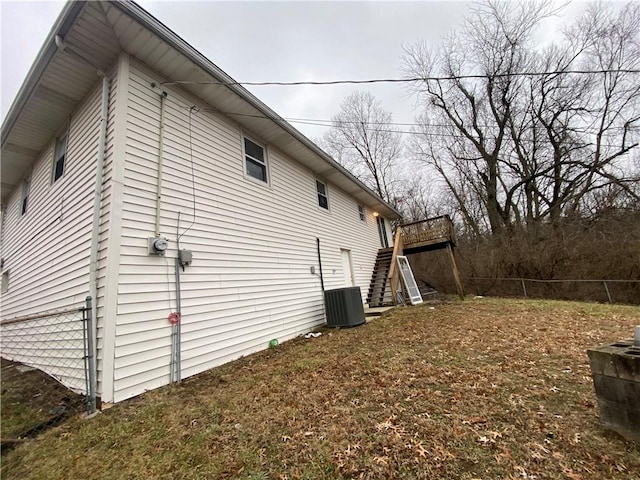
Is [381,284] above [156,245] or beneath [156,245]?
beneath

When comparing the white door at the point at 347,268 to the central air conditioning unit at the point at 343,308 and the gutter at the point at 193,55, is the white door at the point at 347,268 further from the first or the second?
the gutter at the point at 193,55

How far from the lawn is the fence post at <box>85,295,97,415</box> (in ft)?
0.61

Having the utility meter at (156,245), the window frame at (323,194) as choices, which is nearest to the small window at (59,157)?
the utility meter at (156,245)

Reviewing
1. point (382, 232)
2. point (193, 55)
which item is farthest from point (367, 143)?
point (193, 55)

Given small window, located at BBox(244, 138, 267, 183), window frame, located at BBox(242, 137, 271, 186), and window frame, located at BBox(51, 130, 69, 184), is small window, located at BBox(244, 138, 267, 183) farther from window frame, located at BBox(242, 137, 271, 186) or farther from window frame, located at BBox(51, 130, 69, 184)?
window frame, located at BBox(51, 130, 69, 184)

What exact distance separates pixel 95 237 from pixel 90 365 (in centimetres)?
163

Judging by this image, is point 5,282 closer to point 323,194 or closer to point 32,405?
point 32,405

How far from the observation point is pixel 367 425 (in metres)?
2.45

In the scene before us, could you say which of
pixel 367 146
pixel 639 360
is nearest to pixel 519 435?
pixel 639 360

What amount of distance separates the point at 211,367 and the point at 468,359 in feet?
12.9

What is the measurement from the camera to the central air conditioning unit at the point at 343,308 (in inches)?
268

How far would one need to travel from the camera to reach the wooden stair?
11039mm

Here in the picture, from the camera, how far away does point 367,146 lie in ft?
76.4

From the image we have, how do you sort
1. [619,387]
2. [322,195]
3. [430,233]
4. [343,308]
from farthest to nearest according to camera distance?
[430,233] → [322,195] → [343,308] → [619,387]
